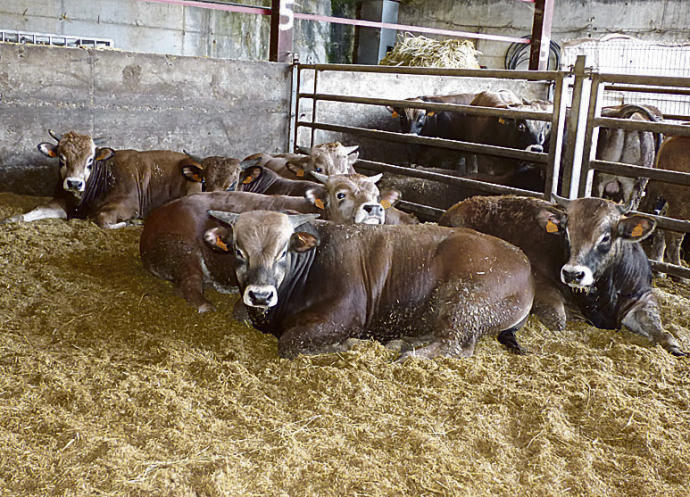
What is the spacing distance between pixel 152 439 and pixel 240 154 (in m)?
6.15

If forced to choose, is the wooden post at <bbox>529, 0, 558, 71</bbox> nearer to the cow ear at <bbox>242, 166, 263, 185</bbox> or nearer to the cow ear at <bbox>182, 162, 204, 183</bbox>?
the cow ear at <bbox>242, 166, 263, 185</bbox>

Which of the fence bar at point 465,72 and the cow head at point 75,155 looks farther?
the cow head at point 75,155

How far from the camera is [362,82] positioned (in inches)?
370

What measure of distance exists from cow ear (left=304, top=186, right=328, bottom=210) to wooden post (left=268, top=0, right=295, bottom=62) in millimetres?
3758

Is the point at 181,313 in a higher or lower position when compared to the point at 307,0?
lower

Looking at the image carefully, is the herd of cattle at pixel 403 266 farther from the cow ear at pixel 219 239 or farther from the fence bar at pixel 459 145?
the fence bar at pixel 459 145

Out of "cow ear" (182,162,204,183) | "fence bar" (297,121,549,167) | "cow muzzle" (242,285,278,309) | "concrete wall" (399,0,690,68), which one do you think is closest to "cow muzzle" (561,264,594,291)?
"fence bar" (297,121,549,167)

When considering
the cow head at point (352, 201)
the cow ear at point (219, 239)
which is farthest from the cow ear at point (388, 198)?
the cow ear at point (219, 239)

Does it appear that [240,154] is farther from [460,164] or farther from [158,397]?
[158,397]

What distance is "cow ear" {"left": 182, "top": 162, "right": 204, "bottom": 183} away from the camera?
675 cm

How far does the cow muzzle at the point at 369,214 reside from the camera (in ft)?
17.6

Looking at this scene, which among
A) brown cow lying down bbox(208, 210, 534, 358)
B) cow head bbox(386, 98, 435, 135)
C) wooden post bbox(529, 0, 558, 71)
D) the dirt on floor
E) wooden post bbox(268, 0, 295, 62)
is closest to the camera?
the dirt on floor

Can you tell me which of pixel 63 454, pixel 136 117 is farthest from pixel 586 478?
pixel 136 117

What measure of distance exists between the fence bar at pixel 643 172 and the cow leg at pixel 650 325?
41.1 inches
